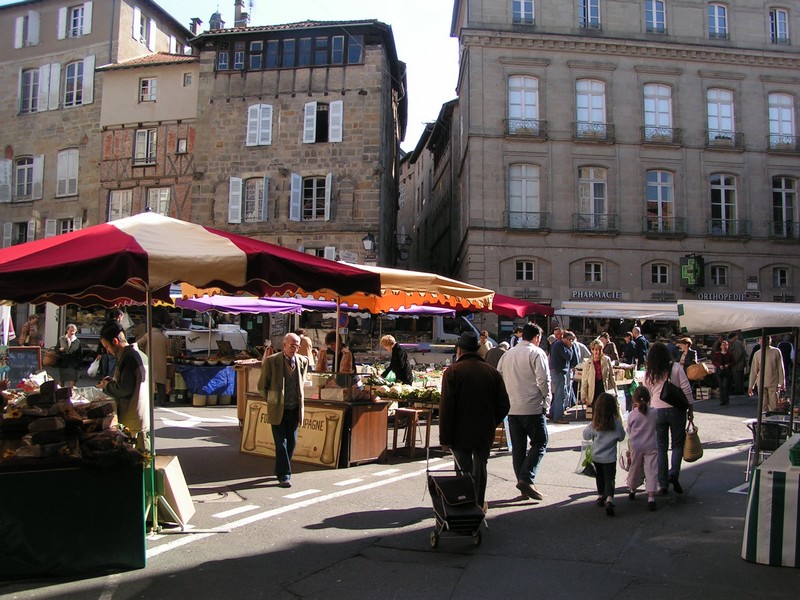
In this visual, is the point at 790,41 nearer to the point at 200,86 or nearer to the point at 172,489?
the point at 200,86

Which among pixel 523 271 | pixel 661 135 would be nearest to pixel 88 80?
pixel 523 271

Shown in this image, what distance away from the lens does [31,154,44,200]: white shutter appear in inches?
1261

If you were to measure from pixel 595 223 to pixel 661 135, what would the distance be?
14.5 ft

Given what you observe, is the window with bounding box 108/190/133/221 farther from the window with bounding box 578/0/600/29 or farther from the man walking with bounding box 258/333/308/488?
the man walking with bounding box 258/333/308/488

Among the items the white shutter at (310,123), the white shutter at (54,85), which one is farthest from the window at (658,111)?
the white shutter at (54,85)

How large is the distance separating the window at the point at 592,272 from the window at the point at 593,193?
1574 millimetres

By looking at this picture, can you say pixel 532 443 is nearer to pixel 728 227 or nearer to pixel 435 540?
pixel 435 540

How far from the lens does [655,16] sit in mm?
28891

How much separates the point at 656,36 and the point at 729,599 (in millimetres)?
28232

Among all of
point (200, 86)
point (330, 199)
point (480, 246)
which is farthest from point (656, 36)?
point (200, 86)

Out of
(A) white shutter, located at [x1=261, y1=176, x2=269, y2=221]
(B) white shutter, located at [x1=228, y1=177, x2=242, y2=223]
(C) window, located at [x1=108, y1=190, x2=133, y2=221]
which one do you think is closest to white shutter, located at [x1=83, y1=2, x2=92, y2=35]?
(C) window, located at [x1=108, y1=190, x2=133, y2=221]

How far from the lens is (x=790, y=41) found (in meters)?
29.6

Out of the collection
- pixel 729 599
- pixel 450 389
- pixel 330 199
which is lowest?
pixel 729 599

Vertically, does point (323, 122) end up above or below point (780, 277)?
above
